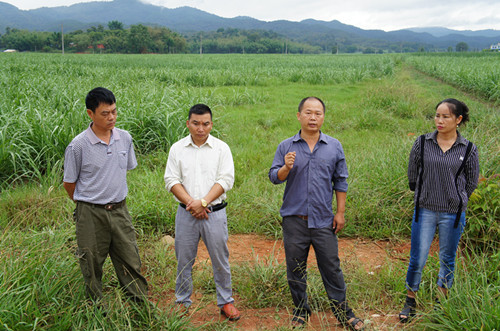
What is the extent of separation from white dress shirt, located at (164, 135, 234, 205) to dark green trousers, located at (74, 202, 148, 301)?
45 cm

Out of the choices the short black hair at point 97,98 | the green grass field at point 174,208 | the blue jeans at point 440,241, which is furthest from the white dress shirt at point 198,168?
the blue jeans at point 440,241

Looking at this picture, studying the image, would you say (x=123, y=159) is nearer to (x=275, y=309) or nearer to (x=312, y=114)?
(x=312, y=114)

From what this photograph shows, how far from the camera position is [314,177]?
2.84 m

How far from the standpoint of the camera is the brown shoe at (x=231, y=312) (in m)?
3.02

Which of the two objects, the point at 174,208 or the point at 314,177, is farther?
the point at 174,208

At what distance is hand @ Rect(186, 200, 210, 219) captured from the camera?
9.07 ft

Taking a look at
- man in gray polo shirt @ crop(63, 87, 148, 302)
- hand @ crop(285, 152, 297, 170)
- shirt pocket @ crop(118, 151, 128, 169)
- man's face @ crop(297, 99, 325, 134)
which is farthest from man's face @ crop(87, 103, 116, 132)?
man's face @ crop(297, 99, 325, 134)

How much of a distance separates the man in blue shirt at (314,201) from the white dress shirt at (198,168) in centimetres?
38

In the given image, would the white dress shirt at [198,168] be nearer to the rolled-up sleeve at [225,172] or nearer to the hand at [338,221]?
the rolled-up sleeve at [225,172]

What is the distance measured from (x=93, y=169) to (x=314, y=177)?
5.12 feet

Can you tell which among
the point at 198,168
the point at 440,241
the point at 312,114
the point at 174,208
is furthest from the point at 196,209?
the point at 174,208

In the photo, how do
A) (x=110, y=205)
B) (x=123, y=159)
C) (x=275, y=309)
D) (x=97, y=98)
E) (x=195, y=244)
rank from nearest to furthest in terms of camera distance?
(x=97, y=98) → (x=110, y=205) → (x=123, y=159) → (x=195, y=244) → (x=275, y=309)

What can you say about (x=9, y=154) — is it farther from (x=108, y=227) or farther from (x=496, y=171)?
(x=496, y=171)

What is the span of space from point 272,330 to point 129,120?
5117 mm
